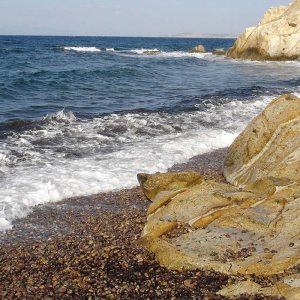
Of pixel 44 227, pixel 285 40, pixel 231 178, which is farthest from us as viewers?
pixel 285 40

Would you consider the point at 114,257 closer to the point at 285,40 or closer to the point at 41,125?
the point at 41,125

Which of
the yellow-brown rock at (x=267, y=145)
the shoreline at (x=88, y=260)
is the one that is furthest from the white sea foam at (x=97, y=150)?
the yellow-brown rock at (x=267, y=145)

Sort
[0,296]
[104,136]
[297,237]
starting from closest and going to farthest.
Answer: [0,296] → [297,237] → [104,136]

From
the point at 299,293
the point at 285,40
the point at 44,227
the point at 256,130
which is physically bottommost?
the point at 44,227

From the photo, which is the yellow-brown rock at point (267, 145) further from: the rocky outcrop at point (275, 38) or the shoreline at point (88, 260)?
the rocky outcrop at point (275, 38)

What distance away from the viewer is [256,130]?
35.7ft

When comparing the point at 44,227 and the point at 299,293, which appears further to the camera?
the point at 44,227

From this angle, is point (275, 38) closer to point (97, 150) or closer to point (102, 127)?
point (102, 127)

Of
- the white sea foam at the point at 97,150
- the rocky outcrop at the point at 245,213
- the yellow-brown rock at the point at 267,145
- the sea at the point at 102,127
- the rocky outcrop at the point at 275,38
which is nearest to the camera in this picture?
the rocky outcrop at the point at 245,213

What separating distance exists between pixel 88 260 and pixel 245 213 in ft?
9.04

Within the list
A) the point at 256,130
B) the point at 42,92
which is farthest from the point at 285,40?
the point at 256,130

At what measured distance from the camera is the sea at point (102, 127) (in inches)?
432

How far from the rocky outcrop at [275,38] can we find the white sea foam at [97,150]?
36773 mm

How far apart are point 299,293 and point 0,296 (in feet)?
12.4
